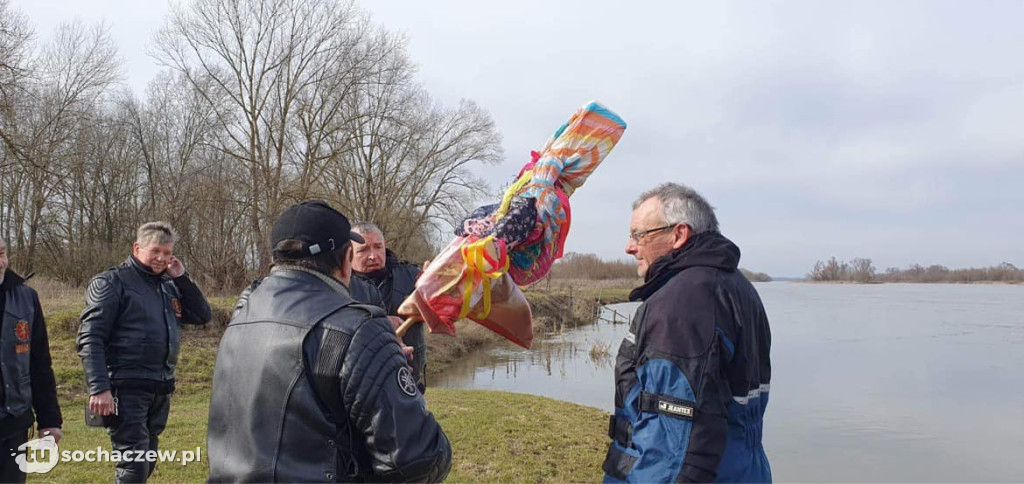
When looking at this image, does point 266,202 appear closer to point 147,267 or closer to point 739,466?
point 147,267

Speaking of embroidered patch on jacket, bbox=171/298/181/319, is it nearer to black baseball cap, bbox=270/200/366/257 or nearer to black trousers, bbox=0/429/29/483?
black trousers, bbox=0/429/29/483

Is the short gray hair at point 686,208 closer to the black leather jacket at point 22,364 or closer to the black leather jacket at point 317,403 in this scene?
the black leather jacket at point 317,403

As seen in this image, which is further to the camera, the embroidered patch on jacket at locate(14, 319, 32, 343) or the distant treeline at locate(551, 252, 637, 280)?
the distant treeline at locate(551, 252, 637, 280)

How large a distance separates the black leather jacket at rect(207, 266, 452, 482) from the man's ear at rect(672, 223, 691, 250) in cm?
117

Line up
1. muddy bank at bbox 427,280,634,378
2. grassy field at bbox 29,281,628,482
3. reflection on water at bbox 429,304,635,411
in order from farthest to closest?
muddy bank at bbox 427,280,634,378, reflection on water at bbox 429,304,635,411, grassy field at bbox 29,281,628,482

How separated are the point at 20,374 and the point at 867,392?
1894cm

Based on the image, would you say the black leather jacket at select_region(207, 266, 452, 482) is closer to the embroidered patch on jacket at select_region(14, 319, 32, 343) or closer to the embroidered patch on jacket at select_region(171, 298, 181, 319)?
the embroidered patch on jacket at select_region(14, 319, 32, 343)

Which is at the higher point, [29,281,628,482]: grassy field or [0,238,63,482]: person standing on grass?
[0,238,63,482]: person standing on grass

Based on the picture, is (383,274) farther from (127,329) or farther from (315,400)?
(315,400)

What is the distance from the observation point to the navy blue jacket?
80.4 inches

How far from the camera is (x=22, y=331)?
3.47 metres

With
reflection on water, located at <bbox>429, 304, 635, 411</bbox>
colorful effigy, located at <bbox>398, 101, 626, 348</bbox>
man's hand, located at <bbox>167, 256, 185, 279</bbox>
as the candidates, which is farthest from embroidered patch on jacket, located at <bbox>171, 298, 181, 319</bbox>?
reflection on water, located at <bbox>429, 304, 635, 411</bbox>

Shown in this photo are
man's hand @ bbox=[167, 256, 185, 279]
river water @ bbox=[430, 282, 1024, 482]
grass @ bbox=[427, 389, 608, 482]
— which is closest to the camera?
man's hand @ bbox=[167, 256, 185, 279]

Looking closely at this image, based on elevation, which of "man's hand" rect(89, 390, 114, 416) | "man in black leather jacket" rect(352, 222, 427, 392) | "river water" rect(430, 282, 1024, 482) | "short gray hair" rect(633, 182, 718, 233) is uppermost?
"short gray hair" rect(633, 182, 718, 233)
